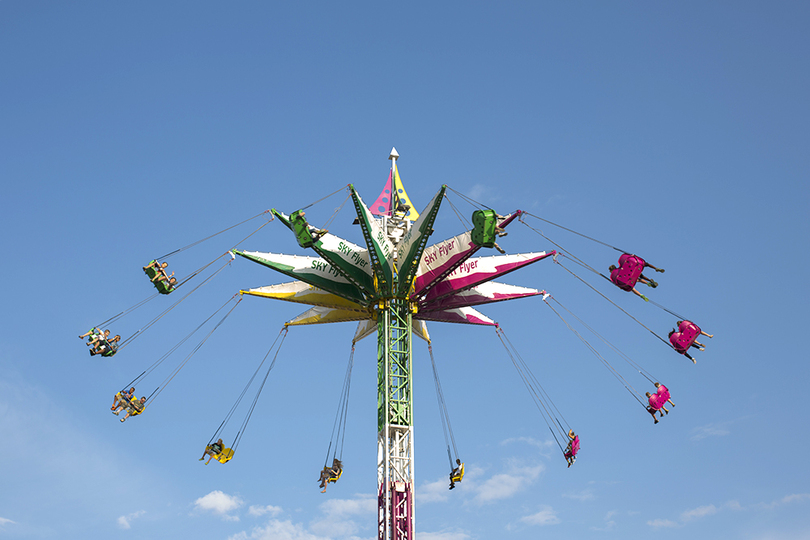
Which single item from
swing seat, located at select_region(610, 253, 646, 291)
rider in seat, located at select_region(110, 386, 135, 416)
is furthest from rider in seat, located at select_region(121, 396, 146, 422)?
swing seat, located at select_region(610, 253, 646, 291)

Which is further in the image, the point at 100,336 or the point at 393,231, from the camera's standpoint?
the point at 393,231

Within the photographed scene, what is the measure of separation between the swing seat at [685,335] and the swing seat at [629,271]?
2387 mm

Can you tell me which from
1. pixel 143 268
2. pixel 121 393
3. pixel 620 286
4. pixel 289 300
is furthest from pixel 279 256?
pixel 620 286

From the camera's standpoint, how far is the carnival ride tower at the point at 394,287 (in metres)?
35.2

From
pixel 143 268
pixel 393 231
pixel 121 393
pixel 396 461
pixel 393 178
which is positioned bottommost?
pixel 396 461

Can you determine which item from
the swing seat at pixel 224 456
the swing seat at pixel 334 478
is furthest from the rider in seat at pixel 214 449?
the swing seat at pixel 334 478

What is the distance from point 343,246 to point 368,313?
4510 mm

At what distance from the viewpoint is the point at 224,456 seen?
38719mm

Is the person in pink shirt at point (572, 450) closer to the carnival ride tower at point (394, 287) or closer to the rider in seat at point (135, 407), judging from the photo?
the carnival ride tower at point (394, 287)

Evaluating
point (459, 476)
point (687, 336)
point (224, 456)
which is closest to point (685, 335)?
point (687, 336)

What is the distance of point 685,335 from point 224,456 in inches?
740

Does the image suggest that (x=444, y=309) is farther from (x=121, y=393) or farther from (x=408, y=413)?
(x=121, y=393)

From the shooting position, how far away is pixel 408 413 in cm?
3662

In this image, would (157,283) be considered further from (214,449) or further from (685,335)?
(685,335)
